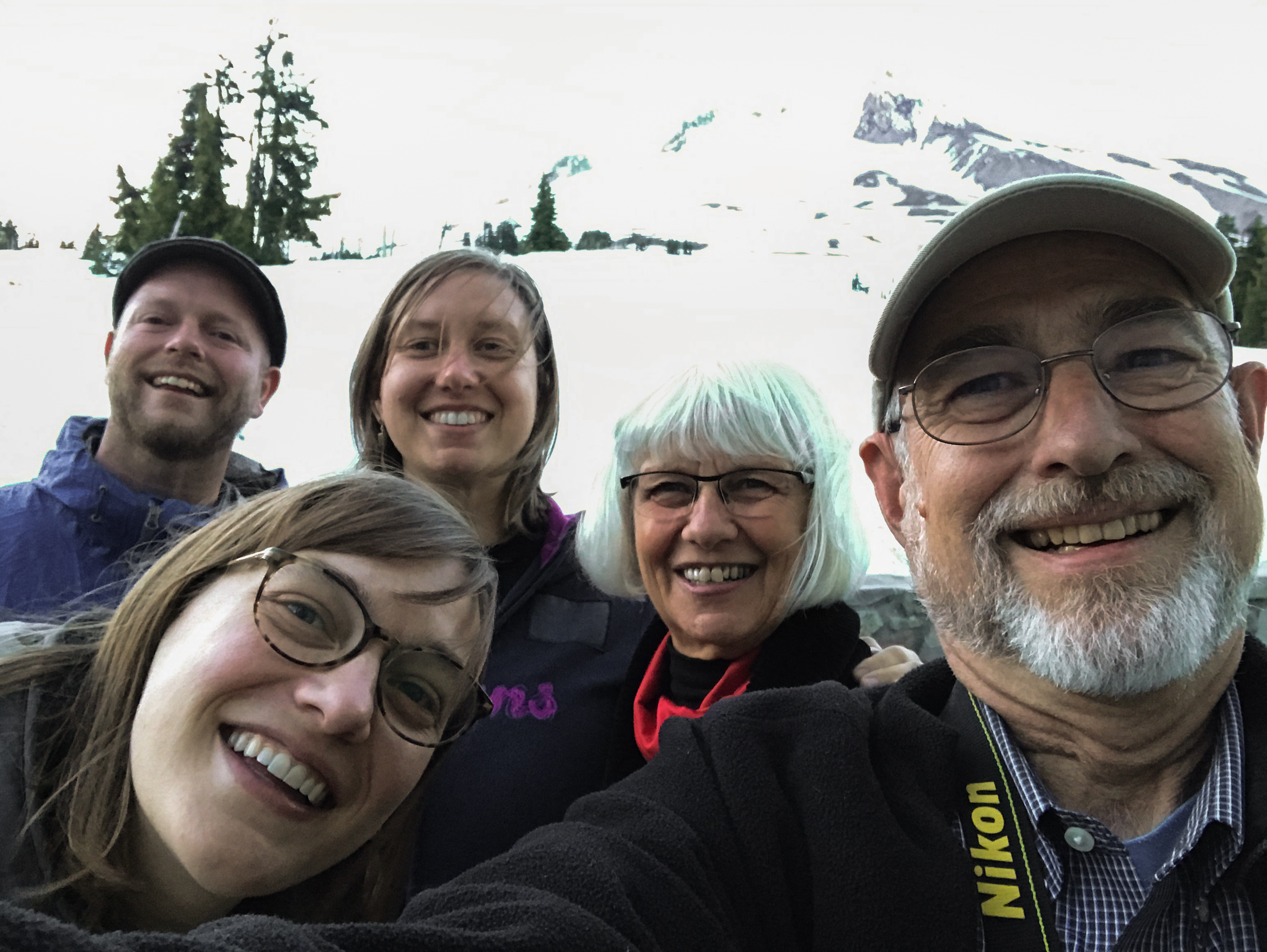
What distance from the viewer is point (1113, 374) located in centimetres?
109

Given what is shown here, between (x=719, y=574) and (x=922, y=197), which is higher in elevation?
(x=922, y=197)

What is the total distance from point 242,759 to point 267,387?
2.23m

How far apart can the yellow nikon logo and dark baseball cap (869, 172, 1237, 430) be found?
726 mm

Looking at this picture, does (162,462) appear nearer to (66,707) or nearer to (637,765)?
(66,707)

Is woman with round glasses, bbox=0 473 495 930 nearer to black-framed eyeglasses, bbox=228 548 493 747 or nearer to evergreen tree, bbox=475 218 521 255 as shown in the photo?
black-framed eyeglasses, bbox=228 548 493 747

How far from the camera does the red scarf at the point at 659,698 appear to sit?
5.81 feet

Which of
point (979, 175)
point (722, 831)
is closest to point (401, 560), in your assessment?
point (722, 831)

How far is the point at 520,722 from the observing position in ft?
6.07

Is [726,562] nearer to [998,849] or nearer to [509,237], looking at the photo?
[998,849]

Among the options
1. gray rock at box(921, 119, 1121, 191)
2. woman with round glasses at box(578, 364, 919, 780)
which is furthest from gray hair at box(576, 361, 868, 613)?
gray rock at box(921, 119, 1121, 191)

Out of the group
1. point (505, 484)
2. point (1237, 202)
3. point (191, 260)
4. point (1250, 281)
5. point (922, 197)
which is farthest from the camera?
point (922, 197)

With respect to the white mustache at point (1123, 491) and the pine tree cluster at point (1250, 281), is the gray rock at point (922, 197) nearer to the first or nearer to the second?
the pine tree cluster at point (1250, 281)

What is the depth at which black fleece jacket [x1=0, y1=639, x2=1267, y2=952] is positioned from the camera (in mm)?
869

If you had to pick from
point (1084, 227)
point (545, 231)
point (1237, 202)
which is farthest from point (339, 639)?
point (1237, 202)
